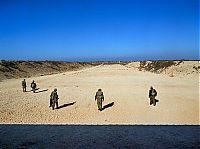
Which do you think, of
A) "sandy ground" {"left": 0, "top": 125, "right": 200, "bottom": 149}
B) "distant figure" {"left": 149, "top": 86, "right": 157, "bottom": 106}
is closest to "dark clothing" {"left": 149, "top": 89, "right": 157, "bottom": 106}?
"distant figure" {"left": 149, "top": 86, "right": 157, "bottom": 106}

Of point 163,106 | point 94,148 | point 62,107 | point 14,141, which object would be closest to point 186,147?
point 94,148

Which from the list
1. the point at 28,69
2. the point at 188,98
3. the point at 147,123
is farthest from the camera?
the point at 28,69

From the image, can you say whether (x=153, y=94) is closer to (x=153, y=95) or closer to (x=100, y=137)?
(x=153, y=95)

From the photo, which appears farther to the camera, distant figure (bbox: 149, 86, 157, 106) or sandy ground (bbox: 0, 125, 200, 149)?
distant figure (bbox: 149, 86, 157, 106)

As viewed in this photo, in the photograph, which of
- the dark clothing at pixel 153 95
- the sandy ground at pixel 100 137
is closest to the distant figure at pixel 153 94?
the dark clothing at pixel 153 95

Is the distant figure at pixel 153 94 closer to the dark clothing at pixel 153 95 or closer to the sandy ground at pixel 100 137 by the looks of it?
the dark clothing at pixel 153 95

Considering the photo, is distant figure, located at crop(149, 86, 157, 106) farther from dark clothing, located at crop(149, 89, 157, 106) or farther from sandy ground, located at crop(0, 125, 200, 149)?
sandy ground, located at crop(0, 125, 200, 149)

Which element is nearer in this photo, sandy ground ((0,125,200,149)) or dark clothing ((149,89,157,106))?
sandy ground ((0,125,200,149))

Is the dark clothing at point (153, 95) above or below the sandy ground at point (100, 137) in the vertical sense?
above

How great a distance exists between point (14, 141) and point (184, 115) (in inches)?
389

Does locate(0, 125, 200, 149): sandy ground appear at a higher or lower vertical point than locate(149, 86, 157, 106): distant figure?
lower

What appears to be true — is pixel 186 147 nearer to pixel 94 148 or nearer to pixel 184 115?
pixel 94 148

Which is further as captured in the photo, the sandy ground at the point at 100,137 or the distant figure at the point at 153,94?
the distant figure at the point at 153,94

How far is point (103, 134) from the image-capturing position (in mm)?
11930
